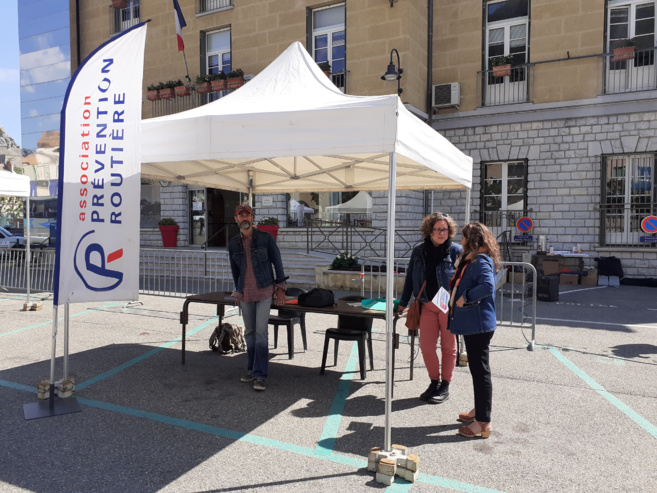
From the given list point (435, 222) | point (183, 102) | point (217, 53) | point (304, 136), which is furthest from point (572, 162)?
point (183, 102)

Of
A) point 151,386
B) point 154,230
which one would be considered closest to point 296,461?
point 151,386

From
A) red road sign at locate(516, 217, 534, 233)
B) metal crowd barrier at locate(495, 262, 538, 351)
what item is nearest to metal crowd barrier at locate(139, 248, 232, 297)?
metal crowd barrier at locate(495, 262, 538, 351)

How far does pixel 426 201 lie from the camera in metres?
16.4

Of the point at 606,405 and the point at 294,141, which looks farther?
the point at 606,405

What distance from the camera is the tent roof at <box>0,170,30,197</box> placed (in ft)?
30.7

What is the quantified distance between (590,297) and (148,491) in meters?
11.0

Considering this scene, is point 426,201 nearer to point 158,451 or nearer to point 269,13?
point 269,13

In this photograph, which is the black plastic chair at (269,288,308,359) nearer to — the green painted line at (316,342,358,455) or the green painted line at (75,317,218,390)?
the green painted line at (316,342,358,455)

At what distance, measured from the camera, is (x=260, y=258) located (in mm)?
5094

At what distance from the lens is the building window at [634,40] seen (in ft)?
45.2

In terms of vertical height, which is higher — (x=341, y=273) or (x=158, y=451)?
(x=341, y=273)

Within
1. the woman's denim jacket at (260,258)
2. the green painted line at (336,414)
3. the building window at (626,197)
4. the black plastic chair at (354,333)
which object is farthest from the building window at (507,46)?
the woman's denim jacket at (260,258)

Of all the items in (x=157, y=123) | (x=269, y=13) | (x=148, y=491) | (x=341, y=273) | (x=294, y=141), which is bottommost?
(x=148, y=491)

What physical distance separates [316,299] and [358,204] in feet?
36.9
